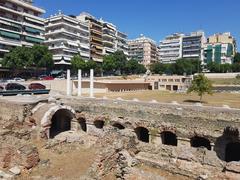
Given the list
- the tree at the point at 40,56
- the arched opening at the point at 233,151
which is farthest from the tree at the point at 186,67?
the arched opening at the point at 233,151

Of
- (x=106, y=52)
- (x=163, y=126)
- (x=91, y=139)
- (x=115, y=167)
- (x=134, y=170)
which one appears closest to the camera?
(x=134, y=170)

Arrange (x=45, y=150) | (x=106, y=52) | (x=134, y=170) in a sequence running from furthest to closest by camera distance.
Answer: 1. (x=106, y=52)
2. (x=45, y=150)
3. (x=134, y=170)

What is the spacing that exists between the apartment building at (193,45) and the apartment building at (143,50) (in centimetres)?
1748

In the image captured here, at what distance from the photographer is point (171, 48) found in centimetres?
13200

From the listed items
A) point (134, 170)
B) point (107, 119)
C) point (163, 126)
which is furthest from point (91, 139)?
point (134, 170)

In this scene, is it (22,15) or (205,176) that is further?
(22,15)

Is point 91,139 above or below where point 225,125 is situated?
below

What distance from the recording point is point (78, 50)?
8512cm

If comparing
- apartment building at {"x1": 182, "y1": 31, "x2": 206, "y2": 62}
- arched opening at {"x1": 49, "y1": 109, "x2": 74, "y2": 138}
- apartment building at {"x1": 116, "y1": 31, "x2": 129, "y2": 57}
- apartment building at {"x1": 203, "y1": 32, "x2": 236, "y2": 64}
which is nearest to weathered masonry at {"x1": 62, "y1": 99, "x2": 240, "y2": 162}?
arched opening at {"x1": 49, "y1": 109, "x2": 74, "y2": 138}

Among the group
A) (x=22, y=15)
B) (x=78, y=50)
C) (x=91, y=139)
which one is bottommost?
(x=91, y=139)

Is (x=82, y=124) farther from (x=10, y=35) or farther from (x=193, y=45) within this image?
(x=193, y=45)

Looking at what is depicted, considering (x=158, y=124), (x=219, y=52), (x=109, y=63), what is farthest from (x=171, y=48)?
(x=158, y=124)

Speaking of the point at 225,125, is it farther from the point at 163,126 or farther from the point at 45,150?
the point at 45,150

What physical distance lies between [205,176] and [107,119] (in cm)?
1262
